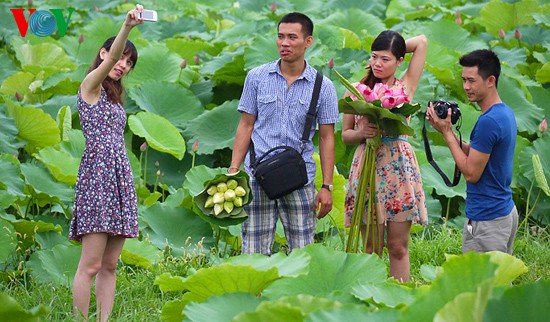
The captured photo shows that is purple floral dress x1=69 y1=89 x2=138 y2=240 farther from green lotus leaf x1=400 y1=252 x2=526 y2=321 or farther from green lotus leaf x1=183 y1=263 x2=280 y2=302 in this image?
green lotus leaf x1=400 y1=252 x2=526 y2=321

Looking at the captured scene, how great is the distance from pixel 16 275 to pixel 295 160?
1.49 metres

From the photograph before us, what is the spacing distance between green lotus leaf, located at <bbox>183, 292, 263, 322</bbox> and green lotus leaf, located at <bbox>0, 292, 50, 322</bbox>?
331 millimetres

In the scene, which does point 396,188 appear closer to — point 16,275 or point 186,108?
point 16,275

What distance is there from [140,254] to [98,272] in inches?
32.3

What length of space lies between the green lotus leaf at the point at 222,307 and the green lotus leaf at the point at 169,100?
3.71m

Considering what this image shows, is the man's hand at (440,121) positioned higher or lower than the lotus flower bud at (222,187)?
higher

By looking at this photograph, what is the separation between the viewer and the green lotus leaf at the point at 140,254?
4273mm

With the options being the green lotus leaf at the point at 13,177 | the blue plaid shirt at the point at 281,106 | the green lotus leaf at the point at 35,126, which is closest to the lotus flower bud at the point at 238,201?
the blue plaid shirt at the point at 281,106

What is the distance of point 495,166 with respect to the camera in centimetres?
347

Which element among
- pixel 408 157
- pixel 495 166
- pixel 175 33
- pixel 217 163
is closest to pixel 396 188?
pixel 408 157

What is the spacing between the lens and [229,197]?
3553 millimetres

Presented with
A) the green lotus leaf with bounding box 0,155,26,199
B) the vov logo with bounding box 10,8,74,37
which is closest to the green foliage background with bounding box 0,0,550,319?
the green lotus leaf with bounding box 0,155,26,199

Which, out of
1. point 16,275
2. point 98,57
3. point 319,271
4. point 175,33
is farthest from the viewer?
point 175,33

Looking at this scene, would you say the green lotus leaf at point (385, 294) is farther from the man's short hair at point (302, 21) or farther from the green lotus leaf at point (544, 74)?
the green lotus leaf at point (544, 74)
